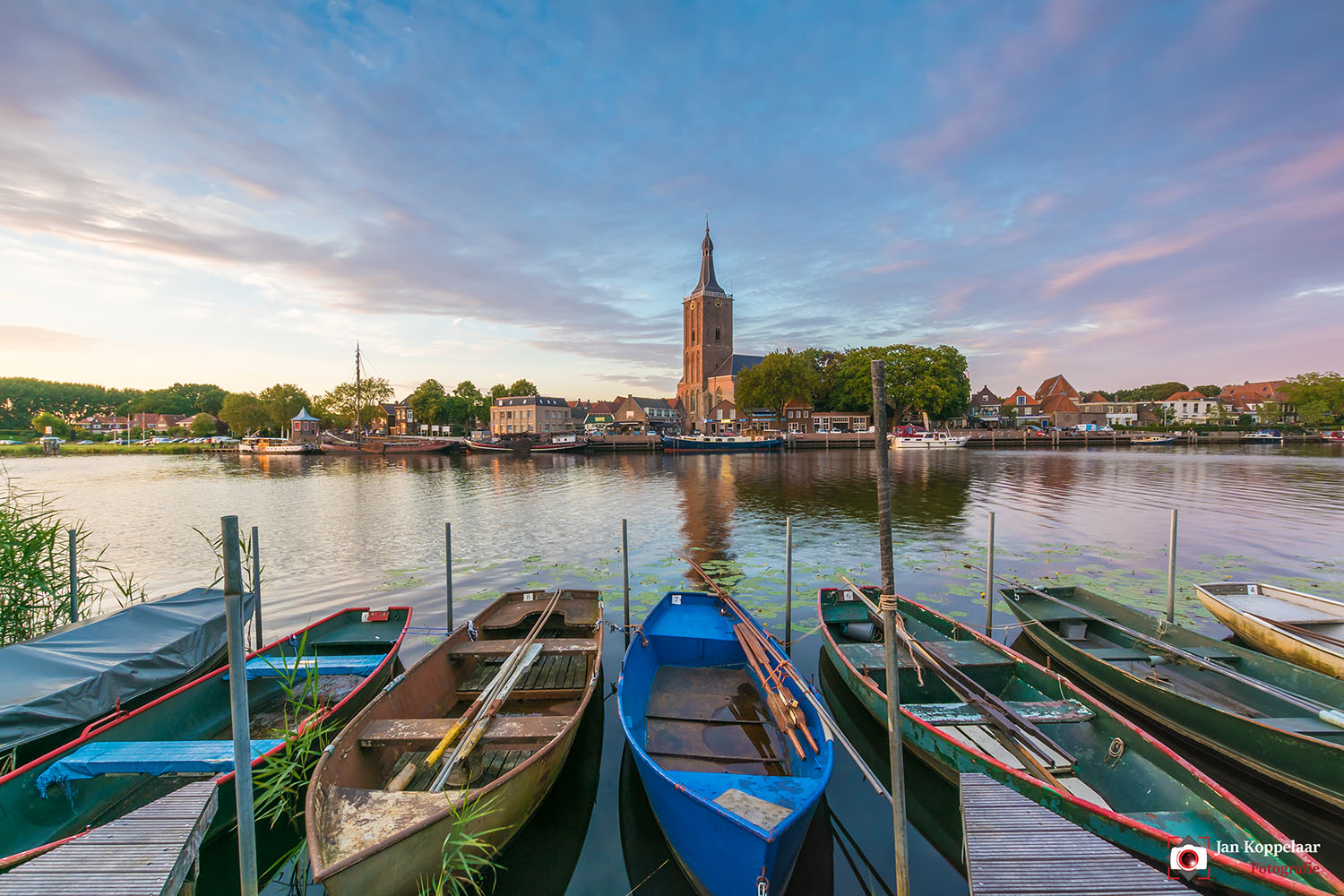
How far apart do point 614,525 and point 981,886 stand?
20.2 m

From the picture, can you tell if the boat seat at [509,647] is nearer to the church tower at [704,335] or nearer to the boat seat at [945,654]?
the boat seat at [945,654]

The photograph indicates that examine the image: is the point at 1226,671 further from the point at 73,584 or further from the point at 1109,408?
the point at 1109,408

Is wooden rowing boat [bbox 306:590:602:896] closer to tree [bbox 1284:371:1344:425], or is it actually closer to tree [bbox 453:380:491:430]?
tree [bbox 453:380:491:430]

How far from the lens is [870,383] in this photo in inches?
3423

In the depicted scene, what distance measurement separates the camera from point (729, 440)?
7781 cm

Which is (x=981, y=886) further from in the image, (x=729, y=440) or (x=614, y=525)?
(x=729, y=440)

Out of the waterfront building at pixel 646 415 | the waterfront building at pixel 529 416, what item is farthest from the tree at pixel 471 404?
the waterfront building at pixel 646 415

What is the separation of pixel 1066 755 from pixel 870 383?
8695 cm

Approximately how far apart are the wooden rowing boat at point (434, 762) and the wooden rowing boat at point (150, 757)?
72 centimetres

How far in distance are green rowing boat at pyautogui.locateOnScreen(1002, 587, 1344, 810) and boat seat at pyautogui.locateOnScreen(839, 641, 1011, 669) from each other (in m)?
1.52

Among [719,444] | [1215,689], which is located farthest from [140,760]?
[719,444]

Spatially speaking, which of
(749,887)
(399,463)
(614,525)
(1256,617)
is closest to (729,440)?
(399,463)

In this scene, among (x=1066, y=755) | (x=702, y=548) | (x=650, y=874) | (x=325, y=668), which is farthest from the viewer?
(x=702, y=548)

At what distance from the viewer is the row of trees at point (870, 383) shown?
85938 mm
